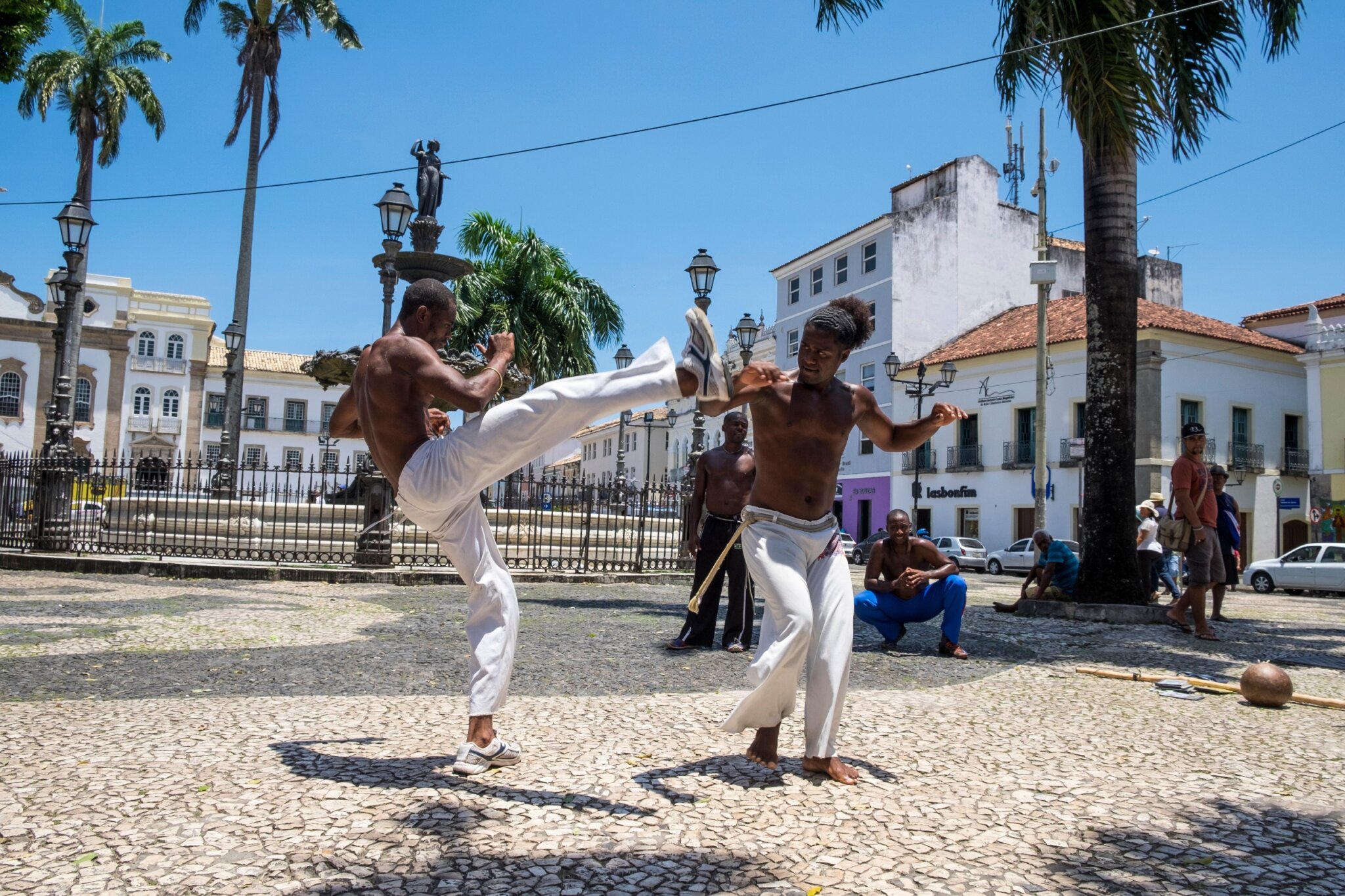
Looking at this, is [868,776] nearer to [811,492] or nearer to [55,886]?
[811,492]

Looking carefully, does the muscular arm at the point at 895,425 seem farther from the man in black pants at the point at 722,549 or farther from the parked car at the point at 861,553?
the parked car at the point at 861,553


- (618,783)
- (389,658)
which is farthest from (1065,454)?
(618,783)

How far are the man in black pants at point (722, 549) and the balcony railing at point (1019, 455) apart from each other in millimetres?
29649

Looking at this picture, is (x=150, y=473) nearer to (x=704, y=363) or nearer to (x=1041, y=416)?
(x=704, y=363)

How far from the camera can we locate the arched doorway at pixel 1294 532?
34.0 metres

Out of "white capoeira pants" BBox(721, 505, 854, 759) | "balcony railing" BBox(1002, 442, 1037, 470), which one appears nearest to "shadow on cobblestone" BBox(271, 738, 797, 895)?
"white capoeira pants" BBox(721, 505, 854, 759)

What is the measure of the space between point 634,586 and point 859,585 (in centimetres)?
608

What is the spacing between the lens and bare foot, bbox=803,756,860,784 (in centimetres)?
369

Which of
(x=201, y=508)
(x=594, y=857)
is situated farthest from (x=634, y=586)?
(x=594, y=857)

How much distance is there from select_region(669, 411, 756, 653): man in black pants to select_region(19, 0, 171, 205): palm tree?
101ft

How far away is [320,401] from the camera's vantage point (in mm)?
65812

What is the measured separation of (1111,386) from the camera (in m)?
11.3

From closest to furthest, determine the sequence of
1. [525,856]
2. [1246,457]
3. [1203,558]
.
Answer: [525,856]
[1203,558]
[1246,457]

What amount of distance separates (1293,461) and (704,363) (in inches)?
1526
